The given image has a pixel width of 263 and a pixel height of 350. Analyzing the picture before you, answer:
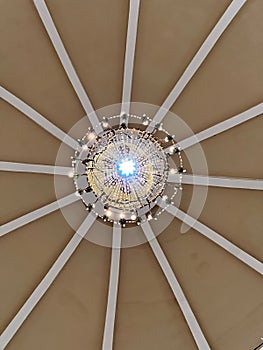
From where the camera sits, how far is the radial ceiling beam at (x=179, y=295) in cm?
834

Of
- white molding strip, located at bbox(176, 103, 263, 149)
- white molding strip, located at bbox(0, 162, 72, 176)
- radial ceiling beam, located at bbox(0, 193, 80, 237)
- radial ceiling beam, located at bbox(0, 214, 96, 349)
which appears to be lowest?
radial ceiling beam, located at bbox(0, 214, 96, 349)

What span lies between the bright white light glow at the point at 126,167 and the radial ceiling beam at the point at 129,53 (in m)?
1.52

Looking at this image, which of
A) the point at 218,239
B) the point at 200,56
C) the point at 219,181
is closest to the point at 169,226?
the point at 218,239

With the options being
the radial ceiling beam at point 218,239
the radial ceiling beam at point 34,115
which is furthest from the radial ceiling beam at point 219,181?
the radial ceiling beam at point 34,115

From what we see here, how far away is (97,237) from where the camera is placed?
331 inches

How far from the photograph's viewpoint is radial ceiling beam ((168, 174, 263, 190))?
8.26 meters

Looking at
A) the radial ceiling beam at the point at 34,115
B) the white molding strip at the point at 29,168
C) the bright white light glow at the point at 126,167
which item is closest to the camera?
the bright white light glow at the point at 126,167

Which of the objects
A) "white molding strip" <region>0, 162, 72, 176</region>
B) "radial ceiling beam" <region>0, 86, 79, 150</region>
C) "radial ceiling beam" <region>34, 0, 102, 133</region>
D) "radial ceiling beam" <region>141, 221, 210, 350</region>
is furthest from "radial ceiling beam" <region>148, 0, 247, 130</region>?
"radial ceiling beam" <region>141, 221, 210, 350</region>

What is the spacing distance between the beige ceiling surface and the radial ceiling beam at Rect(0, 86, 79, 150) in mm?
75

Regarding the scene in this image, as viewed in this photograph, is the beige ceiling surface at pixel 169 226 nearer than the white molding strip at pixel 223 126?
Yes

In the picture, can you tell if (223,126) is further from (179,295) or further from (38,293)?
(38,293)

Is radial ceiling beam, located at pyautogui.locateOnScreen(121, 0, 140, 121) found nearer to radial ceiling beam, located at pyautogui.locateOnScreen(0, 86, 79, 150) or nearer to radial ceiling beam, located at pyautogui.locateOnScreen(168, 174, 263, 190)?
radial ceiling beam, located at pyautogui.locateOnScreen(0, 86, 79, 150)

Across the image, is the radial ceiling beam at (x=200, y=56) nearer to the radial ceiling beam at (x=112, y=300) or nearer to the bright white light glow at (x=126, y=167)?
the bright white light glow at (x=126, y=167)

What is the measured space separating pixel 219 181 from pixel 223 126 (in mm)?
862
